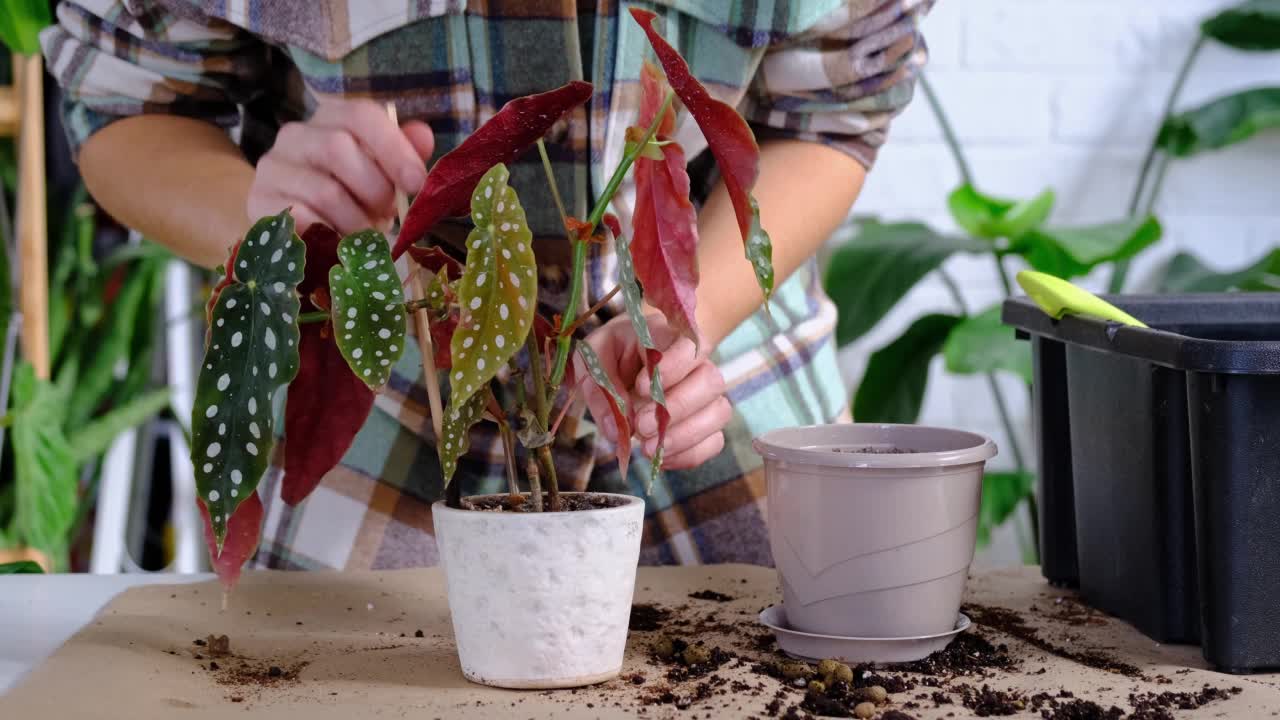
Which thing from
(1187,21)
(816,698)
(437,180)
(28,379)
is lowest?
(816,698)

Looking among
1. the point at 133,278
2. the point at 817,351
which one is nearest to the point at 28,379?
the point at 133,278

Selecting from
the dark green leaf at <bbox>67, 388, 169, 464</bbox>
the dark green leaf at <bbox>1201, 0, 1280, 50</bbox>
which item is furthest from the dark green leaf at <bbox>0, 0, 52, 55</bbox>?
the dark green leaf at <bbox>1201, 0, 1280, 50</bbox>

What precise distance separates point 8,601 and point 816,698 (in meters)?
0.51

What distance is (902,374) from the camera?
1.87 meters

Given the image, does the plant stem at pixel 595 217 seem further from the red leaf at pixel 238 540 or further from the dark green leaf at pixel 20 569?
the dark green leaf at pixel 20 569

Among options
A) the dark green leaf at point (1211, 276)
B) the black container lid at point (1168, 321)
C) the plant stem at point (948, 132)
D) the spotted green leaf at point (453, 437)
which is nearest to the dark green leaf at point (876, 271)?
the plant stem at point (948, 132)

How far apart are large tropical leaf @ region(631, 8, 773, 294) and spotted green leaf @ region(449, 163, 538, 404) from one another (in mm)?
92

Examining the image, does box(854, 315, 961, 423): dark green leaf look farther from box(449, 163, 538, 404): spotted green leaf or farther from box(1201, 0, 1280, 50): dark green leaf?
box(449, 163, 538, 404): spotted green leaf

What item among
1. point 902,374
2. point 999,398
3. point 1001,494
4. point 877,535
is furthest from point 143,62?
point 999,398

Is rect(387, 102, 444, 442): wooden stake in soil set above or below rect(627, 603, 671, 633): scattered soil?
above

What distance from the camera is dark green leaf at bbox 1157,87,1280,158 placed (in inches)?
79.1

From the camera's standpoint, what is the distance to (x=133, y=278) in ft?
6.63

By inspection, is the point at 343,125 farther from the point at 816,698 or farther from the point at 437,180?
the point at 816,698

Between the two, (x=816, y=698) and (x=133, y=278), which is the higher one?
(x=133, y=278)
